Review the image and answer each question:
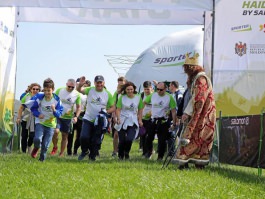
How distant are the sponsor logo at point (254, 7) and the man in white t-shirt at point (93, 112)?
11.8ft

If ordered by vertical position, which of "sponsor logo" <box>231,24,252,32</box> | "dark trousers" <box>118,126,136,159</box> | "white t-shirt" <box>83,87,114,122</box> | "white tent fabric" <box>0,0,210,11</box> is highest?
"white tent fabric" <box>0,0,210,11</box>

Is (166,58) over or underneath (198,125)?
over

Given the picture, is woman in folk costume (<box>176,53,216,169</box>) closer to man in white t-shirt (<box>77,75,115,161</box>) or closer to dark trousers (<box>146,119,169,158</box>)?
man in white t-shirt (<box>77,75,115,161</box>)

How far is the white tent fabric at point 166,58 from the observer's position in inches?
1095

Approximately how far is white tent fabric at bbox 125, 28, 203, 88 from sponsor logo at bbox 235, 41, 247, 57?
1490cm

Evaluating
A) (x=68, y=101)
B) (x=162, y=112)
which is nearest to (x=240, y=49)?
(x=162, y=112)

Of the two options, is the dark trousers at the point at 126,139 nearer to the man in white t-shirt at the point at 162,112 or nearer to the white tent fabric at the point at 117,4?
the man in white t-shirt at the point at 162,112

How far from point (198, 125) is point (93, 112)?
122 inches

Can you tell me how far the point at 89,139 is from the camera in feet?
37.6

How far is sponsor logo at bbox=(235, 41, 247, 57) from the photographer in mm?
11781

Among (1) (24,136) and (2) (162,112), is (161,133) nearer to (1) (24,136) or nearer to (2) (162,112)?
(2) (162,112)

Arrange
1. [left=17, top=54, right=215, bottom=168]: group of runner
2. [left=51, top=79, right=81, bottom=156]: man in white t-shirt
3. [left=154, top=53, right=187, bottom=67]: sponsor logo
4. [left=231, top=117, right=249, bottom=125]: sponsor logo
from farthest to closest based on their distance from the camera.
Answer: [left=154, top=53, right=187, bottom=67]: sponsor logo
[left=51, top=79, right=81, bottom=156]: man in white t-shirt
[left=231, top=117, right=249, bottom=125]: sponsor logo
[left=17, top=54, right=215, bottom=168]: group of runner

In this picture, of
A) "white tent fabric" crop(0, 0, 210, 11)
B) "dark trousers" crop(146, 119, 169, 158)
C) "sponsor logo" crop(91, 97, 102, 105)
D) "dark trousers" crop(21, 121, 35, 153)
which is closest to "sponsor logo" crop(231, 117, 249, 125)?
"dark trousers" crop(146, 119, 169, 158)

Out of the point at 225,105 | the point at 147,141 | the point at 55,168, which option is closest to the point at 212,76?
the point at 225,105
